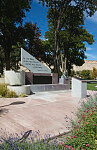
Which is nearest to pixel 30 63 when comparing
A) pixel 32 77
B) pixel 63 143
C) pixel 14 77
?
pixel 32 77

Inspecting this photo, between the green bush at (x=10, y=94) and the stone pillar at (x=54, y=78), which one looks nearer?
the green bush at (x=10, y=94)

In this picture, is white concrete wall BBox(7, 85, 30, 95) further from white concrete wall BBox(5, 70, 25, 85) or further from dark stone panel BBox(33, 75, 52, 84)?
dark stone panel BBox(33, 75, 52, 84)

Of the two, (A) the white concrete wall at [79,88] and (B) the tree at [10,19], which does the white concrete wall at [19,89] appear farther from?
(B) the tree at [10,19]

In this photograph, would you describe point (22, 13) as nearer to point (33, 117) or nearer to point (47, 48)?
point (47, 48)

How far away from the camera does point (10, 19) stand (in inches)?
807

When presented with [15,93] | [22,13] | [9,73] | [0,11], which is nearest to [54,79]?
[9,73]

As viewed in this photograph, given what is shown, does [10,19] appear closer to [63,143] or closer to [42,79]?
[42,79]

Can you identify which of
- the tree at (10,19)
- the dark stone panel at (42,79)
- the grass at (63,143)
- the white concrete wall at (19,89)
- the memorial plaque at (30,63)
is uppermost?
the tree at (10,19)

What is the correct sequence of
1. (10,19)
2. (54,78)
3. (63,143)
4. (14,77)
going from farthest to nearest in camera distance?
(10,19)
(54,78)
(14,77)
(63,143)

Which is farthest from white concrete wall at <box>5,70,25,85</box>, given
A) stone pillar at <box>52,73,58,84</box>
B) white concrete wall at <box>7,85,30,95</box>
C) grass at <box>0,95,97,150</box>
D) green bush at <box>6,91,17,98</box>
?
grass at <box>0,95,97,150</box>

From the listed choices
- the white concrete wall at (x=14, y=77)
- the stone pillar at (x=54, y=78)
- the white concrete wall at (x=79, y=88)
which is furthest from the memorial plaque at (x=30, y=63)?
the white concrete wall at (x=79, y=88)

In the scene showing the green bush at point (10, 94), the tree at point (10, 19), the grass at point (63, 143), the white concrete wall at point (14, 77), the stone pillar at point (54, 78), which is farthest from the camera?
the tree at point (10, 19)

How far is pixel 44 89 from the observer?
11.6m

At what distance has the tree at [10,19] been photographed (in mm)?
19312
